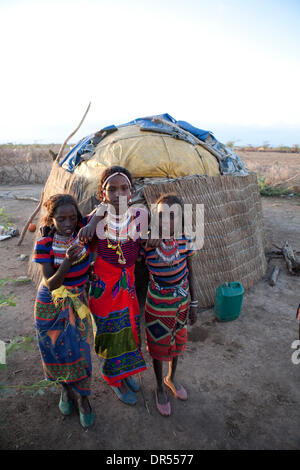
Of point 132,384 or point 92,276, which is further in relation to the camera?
point 132,384

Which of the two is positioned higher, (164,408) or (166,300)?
(166,300)

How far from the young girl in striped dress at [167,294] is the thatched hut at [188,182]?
128 centimetres

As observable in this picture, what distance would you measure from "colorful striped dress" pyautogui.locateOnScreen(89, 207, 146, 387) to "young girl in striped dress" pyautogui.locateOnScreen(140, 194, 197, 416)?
13 centimetres

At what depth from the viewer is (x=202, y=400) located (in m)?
2.43

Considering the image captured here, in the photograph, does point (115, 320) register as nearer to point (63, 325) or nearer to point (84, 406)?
point (63, 325)

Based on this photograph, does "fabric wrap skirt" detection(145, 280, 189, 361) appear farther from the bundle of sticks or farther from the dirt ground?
the bundle of sticks

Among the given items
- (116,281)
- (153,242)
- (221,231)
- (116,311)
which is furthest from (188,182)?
(116,311)

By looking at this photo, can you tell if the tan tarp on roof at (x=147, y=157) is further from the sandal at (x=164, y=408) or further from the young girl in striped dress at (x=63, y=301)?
the sandal at (x=164, y=408)

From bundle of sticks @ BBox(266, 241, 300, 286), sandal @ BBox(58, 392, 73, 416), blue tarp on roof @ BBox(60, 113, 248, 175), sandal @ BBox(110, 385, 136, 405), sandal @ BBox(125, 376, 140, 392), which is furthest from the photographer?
bundle of sticks @ BBox(266, 241, 300, 286)

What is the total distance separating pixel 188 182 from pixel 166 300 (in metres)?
1.83

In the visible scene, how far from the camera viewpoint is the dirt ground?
6.86 ft

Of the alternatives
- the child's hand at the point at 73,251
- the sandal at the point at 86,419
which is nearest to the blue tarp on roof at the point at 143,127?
the child's hand at the point at 73,251

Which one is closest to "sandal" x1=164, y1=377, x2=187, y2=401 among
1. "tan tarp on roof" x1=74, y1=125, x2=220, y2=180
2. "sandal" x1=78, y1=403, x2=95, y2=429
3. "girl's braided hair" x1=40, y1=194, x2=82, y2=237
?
"sandal" x1=78, y1=403, x2=95, y2=429
